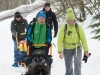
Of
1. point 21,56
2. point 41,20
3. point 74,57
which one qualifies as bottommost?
point 74,57

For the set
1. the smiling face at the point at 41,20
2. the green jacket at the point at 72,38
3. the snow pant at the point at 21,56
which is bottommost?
the snow pant at the point at 21,56

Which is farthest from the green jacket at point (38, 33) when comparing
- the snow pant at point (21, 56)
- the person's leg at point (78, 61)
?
the snow pant at point (21, 56)

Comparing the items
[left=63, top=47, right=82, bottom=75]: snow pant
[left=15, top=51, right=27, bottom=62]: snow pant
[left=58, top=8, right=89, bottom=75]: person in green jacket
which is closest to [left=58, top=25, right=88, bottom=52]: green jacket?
[left=58, top=8, right=89, bottom=75]: person in green jacket

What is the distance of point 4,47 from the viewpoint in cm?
1391

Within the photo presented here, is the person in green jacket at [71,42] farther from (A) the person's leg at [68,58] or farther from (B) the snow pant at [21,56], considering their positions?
(B) the snow pant at [21,56]

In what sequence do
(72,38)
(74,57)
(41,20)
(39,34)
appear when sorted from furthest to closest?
1. (39,34)
2. (74,57)
3. (41,20)
4. (72,38)

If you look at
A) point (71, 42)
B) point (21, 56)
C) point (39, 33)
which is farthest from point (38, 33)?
point (21, 56)

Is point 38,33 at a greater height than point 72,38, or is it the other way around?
point 38,33

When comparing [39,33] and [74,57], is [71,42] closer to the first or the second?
[74,57]

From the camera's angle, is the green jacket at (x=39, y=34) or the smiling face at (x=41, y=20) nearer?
the smiling face at (x=41, y=20)

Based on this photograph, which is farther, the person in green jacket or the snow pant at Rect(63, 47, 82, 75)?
the snow pant at Rect(63, 47, 82, 75)

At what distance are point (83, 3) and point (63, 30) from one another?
42.6 ft

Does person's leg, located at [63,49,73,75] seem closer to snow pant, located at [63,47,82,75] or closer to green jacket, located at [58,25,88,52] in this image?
snow pant, located at [63,47,82,75]

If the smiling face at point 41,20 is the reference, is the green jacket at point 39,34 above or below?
below
